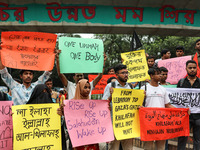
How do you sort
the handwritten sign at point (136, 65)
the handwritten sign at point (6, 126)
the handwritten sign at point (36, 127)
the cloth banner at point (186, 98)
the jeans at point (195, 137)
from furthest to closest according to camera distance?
1. the handwritten sign at point (136, 65)
2. the cloth banner at point (186, 98)
3. the jeans at point (195, 137)
4. the handwritten sign at point (6, 126)
5. the handwritten sign at point (36, 127)

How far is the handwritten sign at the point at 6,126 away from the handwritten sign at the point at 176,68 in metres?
3.98

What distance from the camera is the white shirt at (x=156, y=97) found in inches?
156

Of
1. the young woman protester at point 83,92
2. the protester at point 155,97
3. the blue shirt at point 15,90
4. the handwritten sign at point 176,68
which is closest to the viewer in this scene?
the young woman protester at point 83,92

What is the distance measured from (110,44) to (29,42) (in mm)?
23068

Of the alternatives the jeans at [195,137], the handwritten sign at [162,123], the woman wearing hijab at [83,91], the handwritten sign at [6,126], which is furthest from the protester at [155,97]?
the handwritten sign at [6,126]

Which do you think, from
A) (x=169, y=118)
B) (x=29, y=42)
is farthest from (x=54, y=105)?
(x=169, y=118)

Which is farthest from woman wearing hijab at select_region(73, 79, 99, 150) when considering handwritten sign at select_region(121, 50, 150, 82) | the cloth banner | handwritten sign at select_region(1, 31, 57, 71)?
the cloth banner

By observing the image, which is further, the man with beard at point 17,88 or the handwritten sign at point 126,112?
the handwritten sign at point 126,112

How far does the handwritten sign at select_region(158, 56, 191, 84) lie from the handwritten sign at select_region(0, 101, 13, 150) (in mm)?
3985

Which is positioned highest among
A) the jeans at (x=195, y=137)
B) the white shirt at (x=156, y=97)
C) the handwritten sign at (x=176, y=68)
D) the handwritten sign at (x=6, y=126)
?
the handwritten sign at (x=176, y=68)

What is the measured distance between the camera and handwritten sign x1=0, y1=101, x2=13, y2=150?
3.12m

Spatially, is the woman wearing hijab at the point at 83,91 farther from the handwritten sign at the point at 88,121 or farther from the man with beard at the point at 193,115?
the man with beard at the point at 193,115

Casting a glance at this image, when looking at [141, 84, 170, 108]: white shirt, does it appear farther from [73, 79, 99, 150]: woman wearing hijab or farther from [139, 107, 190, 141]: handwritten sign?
[73, 79, 99, 150]: woman wearing hijab

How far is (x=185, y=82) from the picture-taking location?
14.3 feet
